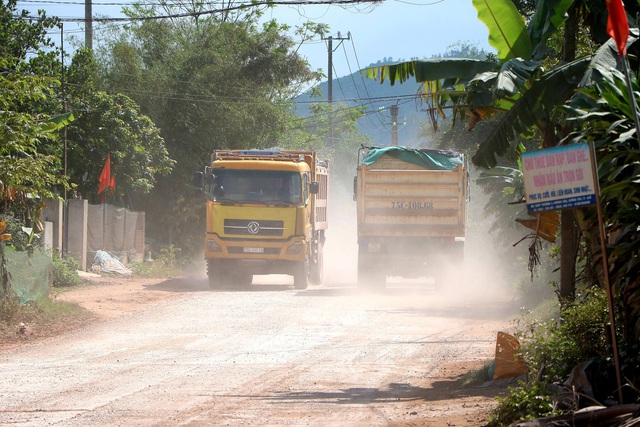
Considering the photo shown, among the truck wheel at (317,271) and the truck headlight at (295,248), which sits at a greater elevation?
the truck headlight at (295,248)

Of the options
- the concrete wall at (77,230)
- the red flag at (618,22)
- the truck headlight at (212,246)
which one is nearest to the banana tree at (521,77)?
the red flag at (618,22)

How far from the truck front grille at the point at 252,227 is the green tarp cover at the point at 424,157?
2.84 metres

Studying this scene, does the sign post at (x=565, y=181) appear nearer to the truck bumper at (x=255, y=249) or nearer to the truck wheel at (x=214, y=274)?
the truck bumper at (x=255, y=249)

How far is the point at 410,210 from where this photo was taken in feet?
78.7

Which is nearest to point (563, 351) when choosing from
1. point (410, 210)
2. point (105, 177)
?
point (410, 210)

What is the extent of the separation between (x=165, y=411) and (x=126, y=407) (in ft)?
1.49

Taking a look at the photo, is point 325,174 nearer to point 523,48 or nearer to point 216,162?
point 216,162

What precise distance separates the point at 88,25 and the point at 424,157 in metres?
14.9

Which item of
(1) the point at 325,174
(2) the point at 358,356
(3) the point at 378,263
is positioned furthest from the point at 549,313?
(1) the point at 325,174

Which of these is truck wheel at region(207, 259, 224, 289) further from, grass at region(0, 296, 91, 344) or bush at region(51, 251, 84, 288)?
grass at region(0, 296, 91, 344)

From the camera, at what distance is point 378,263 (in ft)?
79.2

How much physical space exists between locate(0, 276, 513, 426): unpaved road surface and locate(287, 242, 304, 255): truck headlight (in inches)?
112

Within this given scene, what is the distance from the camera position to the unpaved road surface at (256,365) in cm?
852

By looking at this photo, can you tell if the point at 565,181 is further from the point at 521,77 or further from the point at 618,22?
the point at 521,77
